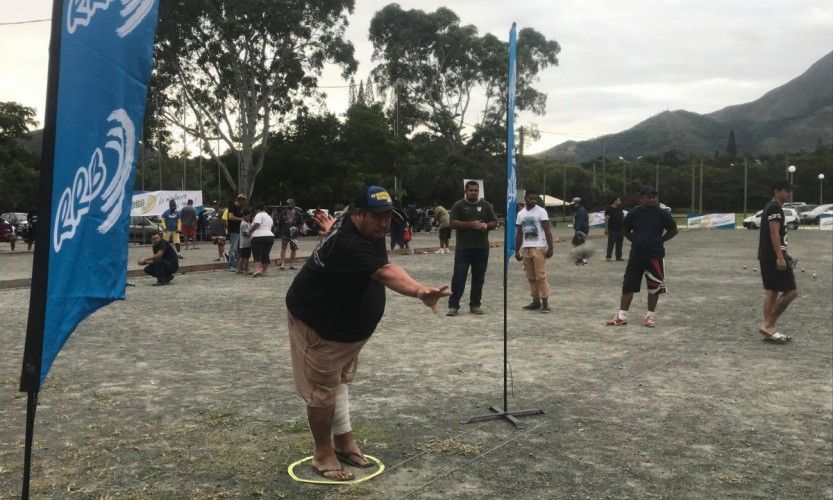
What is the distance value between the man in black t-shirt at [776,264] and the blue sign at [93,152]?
701 centimetres

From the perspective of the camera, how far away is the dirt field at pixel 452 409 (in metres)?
3.89

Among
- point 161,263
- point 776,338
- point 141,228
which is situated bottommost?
point 776,338

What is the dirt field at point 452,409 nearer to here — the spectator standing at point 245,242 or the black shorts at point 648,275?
the black shorts at point 648,275

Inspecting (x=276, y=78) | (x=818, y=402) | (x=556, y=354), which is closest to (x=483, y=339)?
(x=556, y=354)

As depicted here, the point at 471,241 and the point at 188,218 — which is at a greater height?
the point at 188,218

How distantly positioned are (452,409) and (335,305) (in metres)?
1.81

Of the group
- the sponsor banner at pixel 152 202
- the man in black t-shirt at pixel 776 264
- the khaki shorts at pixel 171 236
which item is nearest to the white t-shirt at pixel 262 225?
the khaki shorts at pixel 171 236

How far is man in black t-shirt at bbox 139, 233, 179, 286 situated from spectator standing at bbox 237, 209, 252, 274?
1.78m

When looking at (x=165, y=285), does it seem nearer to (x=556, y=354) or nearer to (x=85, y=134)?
(x=556, y=354)

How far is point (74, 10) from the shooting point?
101 inches

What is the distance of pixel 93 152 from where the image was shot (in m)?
2.63

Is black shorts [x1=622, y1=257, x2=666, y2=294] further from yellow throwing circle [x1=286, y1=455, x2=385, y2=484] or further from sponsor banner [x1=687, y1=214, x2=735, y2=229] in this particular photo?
sponsor banner [x1=687, y1=214, x2=735, y2=229]

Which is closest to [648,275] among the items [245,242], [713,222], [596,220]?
[245,242]

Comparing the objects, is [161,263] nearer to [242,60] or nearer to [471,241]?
[471,241]
